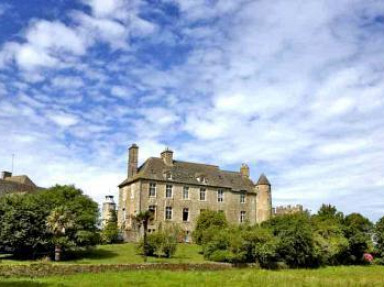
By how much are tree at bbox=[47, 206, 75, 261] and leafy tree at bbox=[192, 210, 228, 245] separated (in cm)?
1863

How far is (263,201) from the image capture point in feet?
225

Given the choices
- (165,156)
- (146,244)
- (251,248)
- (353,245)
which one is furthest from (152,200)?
(353,245)

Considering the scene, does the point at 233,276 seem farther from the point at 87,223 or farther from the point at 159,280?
the point at 87,223

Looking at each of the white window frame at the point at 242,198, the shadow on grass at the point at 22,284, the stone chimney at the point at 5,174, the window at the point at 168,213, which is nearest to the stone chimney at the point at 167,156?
the window at the point at 168,213

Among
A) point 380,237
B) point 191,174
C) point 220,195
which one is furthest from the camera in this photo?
point 220,195

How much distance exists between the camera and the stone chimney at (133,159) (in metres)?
63.0

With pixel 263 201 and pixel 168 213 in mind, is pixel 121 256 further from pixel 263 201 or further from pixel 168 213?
pixel 263 201

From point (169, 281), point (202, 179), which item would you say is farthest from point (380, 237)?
point (169, 281)

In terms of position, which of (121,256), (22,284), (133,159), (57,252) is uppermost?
(133,159)

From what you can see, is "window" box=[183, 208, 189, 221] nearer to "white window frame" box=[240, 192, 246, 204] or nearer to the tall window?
the tall window

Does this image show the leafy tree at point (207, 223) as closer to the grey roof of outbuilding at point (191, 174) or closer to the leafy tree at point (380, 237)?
the grey roof of outbuilding at point (191, 174)

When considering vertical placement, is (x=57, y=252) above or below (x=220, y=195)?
below

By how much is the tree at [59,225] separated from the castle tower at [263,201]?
108ft

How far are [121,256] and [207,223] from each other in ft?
57.5
